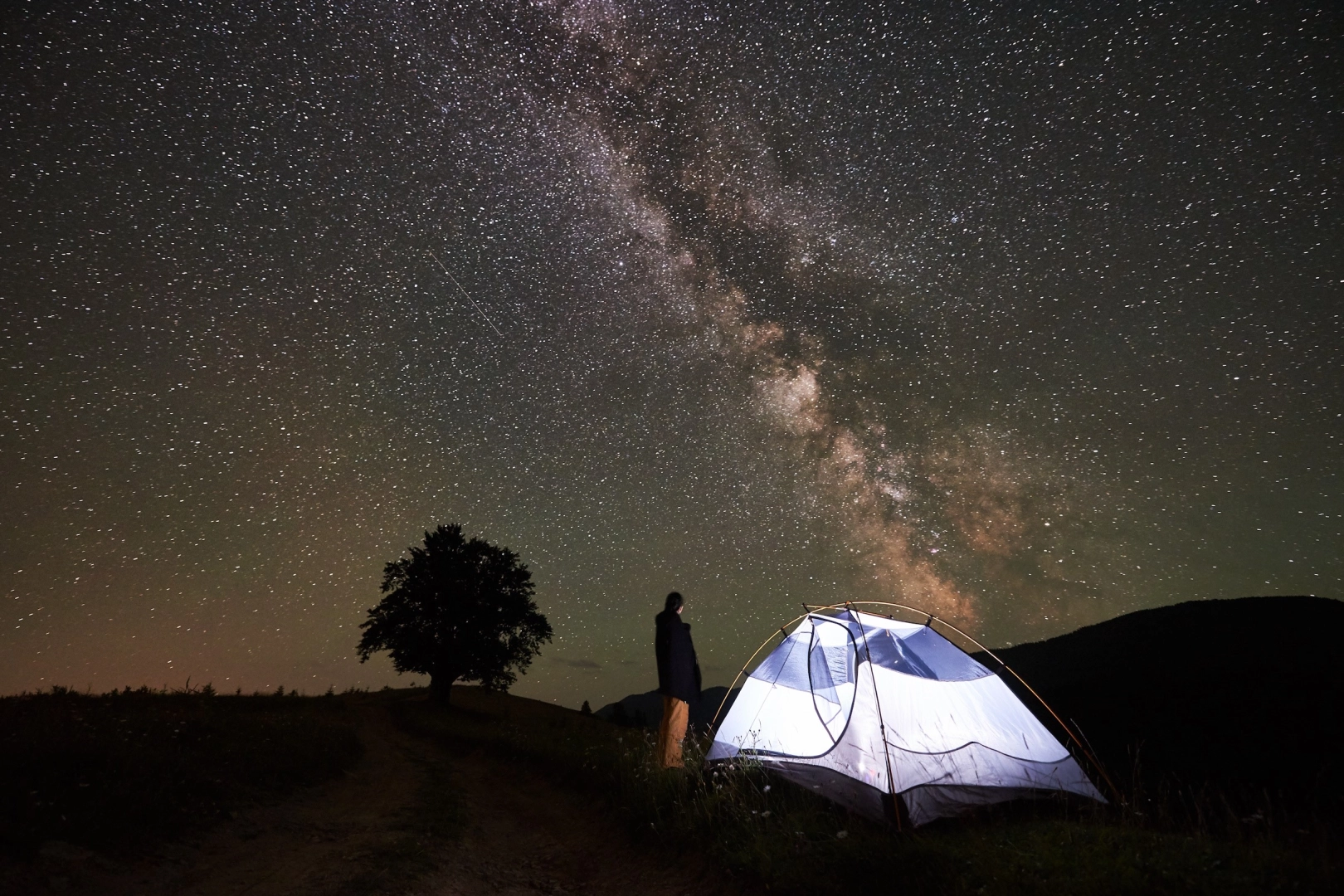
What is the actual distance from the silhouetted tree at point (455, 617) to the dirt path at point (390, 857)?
1823 cm

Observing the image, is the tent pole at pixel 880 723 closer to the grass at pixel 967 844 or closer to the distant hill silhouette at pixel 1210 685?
the grass at pixel 967 844

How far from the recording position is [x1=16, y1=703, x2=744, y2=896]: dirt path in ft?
17.3

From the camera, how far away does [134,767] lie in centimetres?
702

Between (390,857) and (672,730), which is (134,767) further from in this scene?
(672,730)

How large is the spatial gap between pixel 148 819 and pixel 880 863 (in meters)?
6.57

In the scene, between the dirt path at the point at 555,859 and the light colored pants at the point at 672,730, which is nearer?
the dirt path at the point at 555,859

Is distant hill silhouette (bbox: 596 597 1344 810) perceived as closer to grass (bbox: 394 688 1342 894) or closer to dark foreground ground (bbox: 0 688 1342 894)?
dark foreground ground (bbox: 0 688 1342 894)

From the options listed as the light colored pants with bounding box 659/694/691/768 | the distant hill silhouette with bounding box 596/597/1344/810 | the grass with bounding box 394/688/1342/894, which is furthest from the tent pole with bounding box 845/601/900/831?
the distant hill silhouette with bounding box 596/597/1344/810

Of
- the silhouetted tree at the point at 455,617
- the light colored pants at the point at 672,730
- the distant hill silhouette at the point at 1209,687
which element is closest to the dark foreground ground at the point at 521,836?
the light colored pants at the point at 672,730

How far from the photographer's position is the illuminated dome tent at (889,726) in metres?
7.23

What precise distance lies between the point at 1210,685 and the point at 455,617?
243 ft

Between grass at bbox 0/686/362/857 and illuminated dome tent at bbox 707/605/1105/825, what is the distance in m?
6.08

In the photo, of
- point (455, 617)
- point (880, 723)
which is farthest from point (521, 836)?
point (455, 617)

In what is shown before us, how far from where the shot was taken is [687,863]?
6449 mm
